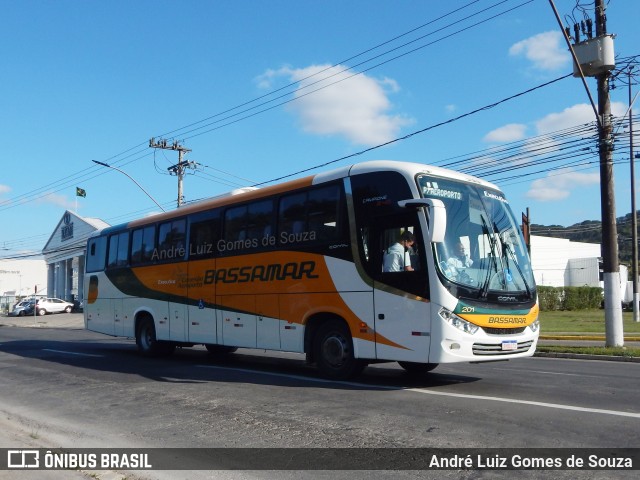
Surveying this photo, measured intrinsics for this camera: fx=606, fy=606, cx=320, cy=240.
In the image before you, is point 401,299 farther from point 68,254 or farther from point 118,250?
point 68,254

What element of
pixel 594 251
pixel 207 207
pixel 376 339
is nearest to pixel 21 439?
pixel 376 339

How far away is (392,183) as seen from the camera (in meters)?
9.76

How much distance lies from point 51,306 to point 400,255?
162 ft

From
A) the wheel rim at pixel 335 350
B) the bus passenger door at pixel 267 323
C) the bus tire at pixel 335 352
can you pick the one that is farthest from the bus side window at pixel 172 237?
the wheel rim at pixel 335 350

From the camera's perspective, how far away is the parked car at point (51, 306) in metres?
51.7

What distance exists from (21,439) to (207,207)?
7.77 m

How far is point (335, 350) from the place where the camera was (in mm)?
10523

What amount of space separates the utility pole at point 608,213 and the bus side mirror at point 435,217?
8939mm

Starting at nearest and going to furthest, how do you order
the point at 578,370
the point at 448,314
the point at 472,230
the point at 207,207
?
1. the point at 448,314
2. the point at 472,230
3. the point at 578,370
4. the point at 207,207

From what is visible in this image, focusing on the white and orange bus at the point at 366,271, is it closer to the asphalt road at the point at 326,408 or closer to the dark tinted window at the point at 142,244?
the asphalt road at the point at 326,408

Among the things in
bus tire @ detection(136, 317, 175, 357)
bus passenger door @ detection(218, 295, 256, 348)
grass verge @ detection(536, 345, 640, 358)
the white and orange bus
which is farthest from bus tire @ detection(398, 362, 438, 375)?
bus tire @ detection(136, 317, 175, 357)

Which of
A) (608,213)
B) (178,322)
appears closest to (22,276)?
(178,322)

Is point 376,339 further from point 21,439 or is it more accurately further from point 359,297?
point 21,439

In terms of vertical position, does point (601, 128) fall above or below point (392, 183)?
above
